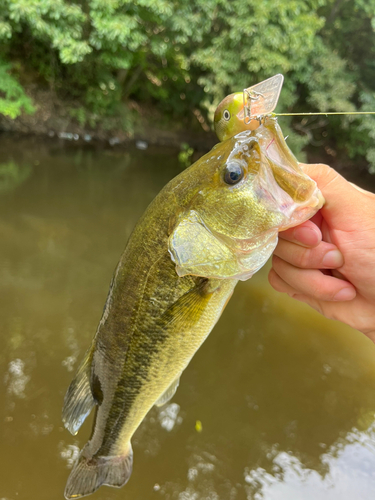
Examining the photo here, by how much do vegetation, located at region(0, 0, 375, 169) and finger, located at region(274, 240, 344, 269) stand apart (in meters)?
8.42

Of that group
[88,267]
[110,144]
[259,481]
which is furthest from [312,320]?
[110,144]

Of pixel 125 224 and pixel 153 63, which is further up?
pixel 153 63

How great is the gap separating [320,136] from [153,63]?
291 inches

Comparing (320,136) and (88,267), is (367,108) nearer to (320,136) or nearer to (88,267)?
(320,136)

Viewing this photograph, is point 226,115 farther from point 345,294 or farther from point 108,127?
point 108,127

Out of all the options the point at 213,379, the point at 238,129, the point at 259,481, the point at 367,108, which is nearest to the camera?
the point at 238,129

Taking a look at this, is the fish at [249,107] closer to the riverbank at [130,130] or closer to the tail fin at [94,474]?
the tail fin at [94,474]

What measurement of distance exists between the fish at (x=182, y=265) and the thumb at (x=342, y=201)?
0.56ft

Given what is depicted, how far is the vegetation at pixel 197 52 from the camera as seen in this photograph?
305 inches

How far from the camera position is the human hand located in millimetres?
1237

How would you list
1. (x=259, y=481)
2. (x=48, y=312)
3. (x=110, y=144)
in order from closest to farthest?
(x=259, y=481) → (x=48, y=312) → (x=110, y=144)

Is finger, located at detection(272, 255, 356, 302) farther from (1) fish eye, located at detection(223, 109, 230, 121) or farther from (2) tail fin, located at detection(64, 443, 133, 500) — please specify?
(2) tail fin, located at detection(64, 443, 133, 500)

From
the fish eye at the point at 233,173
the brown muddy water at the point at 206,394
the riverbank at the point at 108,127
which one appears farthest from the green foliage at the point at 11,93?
the fish eye at the point at 233,173

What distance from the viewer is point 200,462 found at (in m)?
2.46
